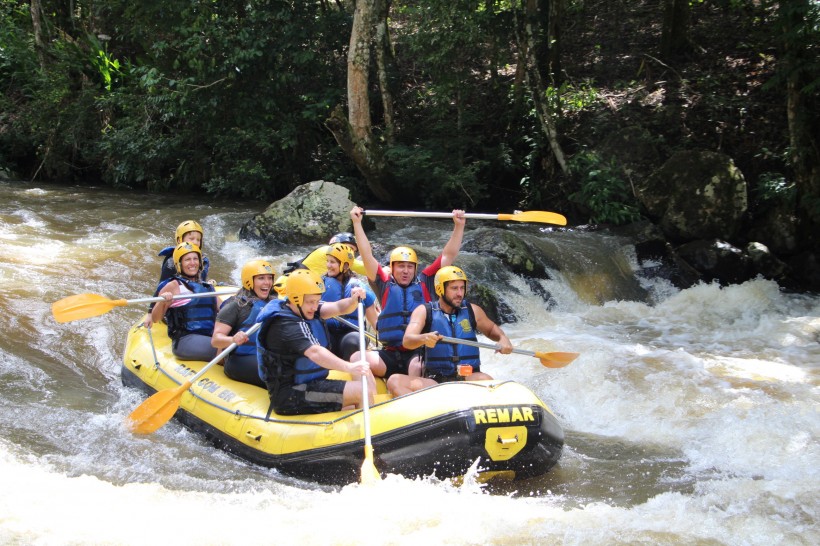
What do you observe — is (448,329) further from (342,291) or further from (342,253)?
(342,253)

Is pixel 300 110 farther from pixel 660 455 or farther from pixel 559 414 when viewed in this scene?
pixel 660 455

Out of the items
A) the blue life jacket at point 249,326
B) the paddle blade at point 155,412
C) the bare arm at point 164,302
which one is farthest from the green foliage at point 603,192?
the paddle blade at point 155,412

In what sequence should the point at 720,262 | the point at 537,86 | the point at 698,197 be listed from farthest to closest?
1. the point at 537,86
2. the point at 698,197
3. the point at 720,262

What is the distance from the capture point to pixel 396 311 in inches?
208

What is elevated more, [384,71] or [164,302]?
[384,71]

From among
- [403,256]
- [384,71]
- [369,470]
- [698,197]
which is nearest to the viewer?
[369,470]

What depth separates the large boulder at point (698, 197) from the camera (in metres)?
10.2

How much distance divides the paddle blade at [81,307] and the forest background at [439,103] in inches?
229

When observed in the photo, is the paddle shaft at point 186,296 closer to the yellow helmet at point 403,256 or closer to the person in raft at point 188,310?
the person in raft at point 188,310

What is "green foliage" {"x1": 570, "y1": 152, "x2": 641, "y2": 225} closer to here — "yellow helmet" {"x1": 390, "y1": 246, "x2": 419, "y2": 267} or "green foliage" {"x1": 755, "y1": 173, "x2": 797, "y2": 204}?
"green foliage" {"x1": 755, "y1": 173, "x2": 797, "y2": 204}

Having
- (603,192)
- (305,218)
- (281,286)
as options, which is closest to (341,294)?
(281,286)

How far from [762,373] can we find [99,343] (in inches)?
220

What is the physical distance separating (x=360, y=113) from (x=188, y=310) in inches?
255

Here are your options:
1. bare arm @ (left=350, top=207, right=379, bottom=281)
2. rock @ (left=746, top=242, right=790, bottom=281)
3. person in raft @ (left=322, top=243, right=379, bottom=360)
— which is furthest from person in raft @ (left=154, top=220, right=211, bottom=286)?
rock @ (left=746, top=242, right=790, bottom=281)
